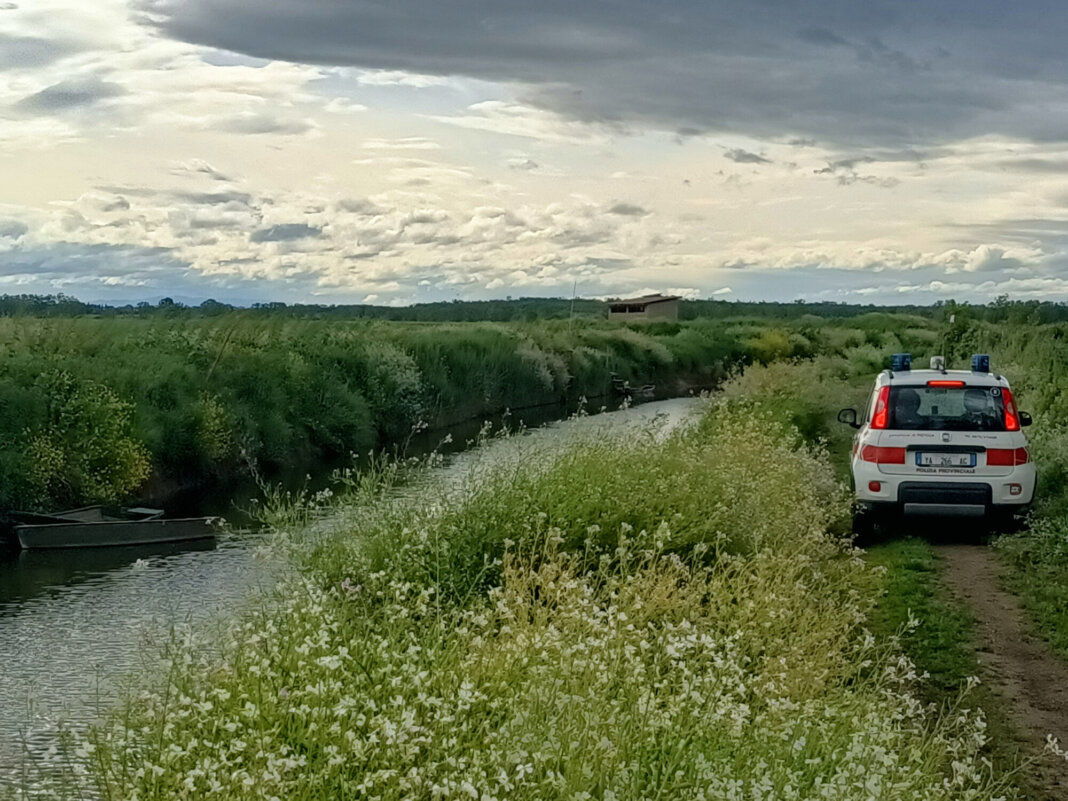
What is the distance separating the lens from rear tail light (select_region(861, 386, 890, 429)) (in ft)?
46.8

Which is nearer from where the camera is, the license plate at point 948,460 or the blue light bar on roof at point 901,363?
the license plate at point 948,460

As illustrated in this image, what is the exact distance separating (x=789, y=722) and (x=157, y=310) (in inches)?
1223

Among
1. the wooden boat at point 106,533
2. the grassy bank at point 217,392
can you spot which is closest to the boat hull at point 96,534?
the wooden boat at point 106,533

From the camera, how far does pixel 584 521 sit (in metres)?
11.2

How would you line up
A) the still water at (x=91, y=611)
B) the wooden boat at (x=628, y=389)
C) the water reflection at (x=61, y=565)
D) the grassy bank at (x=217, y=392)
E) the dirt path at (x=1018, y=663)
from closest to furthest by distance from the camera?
the dirt path at (x=1018, y=663)
the still water at (x=91, y=611)
the water reflection at (x=61, y=565)
the grassy bank at (x=217, y=392)
the wooden boat at (x=628, y=389)

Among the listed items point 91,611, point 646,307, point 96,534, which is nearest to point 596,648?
point 91,611

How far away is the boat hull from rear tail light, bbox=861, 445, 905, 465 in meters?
9.68

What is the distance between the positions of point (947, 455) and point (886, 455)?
2.13 ft

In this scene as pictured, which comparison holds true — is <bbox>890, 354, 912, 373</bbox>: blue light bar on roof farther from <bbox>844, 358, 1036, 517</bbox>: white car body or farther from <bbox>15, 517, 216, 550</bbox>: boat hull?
<bbox>15, 517, 216, 550</bbox>: boat hull

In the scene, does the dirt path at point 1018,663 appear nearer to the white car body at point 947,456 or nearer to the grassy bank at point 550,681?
the grassy bank at point 550,681

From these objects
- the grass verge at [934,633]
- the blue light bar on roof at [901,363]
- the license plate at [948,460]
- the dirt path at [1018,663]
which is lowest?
the dirt path at [1018,663]

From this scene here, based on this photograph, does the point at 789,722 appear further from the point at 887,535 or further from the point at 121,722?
the point at 887,535

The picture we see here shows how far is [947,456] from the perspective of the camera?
1407 centimetres

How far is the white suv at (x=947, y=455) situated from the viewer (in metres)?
14.0
